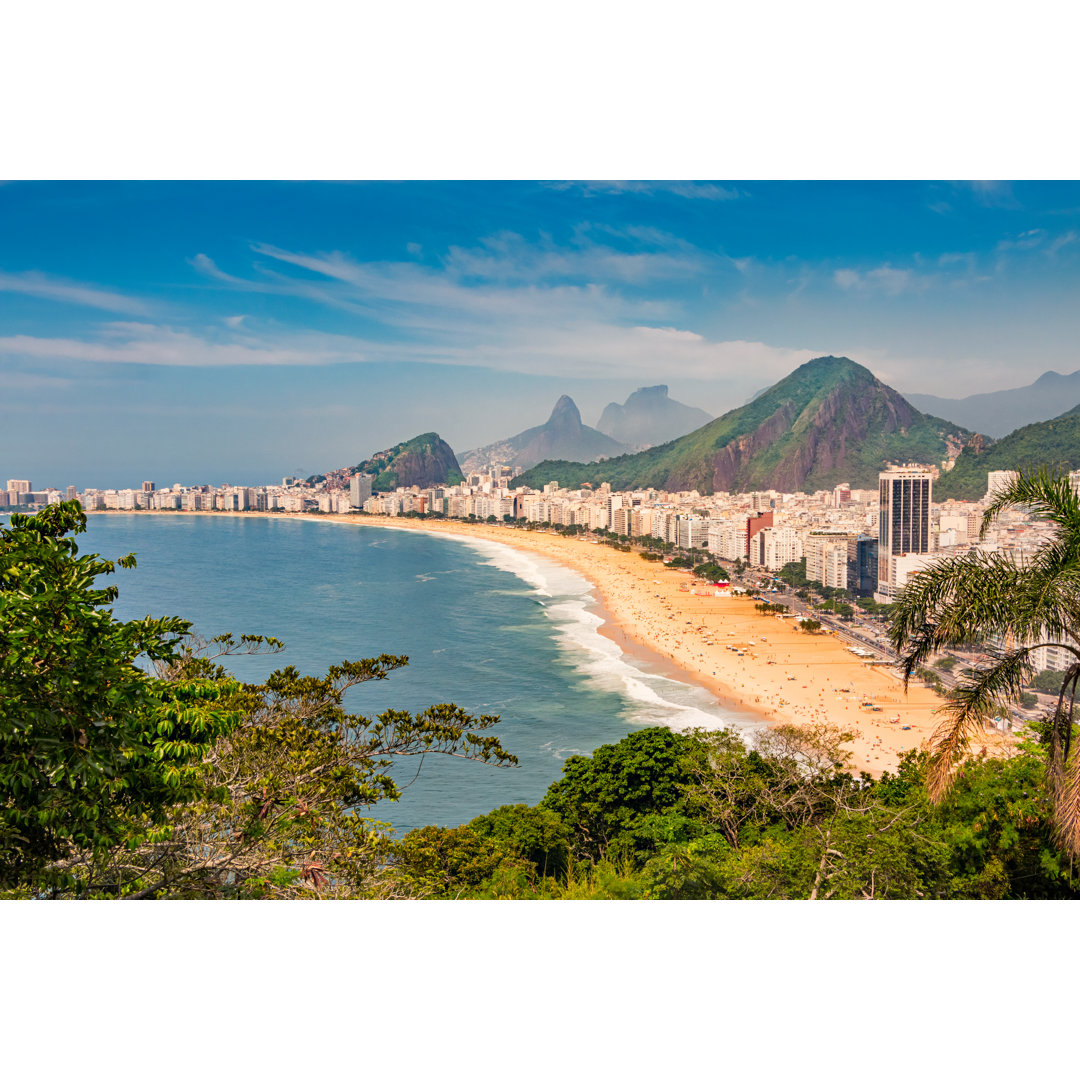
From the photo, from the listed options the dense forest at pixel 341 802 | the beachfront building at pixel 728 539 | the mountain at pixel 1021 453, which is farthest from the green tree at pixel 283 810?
the beachfront building at pixel 728 539

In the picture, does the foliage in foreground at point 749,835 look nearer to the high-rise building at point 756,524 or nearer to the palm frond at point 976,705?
the palm frond at point 976,705

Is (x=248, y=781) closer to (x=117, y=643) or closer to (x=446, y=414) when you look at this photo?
(x=117, y=643)

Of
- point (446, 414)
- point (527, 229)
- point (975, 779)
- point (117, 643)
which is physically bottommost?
point (975, 779)

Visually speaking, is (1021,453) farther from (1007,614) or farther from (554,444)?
(554,444)

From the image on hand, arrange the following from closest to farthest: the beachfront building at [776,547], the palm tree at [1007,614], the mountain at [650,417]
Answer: the palm tree at [1007,614] → the mountain at [650,417] → the beachfront building at [776,547]

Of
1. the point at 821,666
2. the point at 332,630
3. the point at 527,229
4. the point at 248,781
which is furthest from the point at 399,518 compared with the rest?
the point at 248,781
